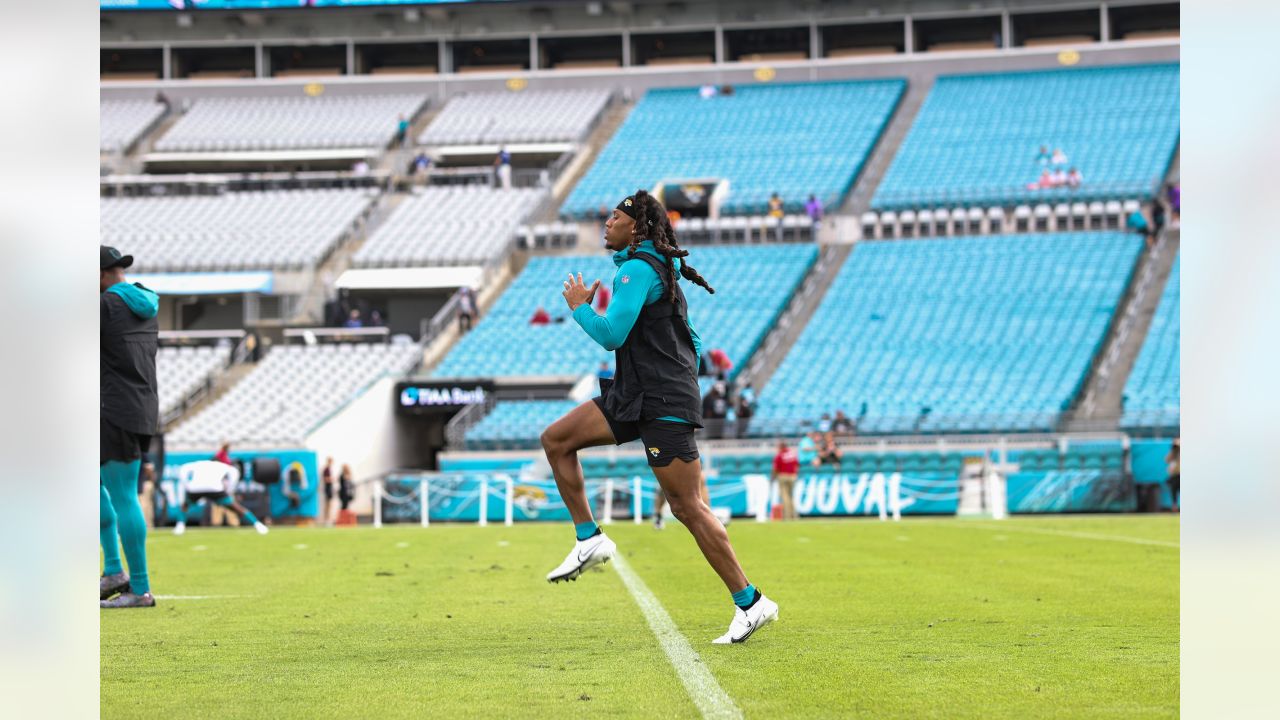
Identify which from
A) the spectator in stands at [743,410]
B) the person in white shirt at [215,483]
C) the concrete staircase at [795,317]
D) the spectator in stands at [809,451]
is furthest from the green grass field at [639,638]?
the concrete staircase at [795,317]

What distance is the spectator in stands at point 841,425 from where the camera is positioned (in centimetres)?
3101

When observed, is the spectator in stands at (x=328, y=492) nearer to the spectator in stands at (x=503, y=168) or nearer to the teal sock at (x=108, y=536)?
the spectator in stands at (x=503, y=168)

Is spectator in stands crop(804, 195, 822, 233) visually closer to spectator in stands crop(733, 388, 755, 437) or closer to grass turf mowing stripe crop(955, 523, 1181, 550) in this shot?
spectator in stands crop(733, 388, 755, 437)

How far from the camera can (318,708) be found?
5.32m

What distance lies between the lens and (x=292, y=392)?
117 feet

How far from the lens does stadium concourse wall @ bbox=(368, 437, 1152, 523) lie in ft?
93.4

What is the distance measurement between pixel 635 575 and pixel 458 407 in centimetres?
2419

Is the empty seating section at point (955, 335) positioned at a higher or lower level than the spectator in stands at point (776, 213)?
lower

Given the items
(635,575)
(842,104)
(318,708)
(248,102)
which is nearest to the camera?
(318,708)

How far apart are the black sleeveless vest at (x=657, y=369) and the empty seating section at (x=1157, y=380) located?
22.9 m

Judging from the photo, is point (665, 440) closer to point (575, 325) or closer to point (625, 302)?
point (625, 302)
